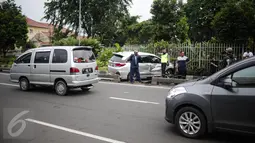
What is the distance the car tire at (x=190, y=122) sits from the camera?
192 inches

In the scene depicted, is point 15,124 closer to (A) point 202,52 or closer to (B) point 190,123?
(B) point 190,123

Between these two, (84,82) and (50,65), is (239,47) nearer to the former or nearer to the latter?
(84,82)

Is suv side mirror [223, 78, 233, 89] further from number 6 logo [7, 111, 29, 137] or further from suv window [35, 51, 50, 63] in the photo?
suv window [35, 51, 50, 63]

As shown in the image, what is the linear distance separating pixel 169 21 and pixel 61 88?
18.7 metres

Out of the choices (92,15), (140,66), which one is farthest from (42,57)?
(92,15)

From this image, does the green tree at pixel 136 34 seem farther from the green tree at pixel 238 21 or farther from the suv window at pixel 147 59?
the suv window at pixel 147 59

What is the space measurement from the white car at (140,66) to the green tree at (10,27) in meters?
21.1

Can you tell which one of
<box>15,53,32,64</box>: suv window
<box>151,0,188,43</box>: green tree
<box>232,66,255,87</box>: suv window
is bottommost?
<box>232,66,255,87</box>: suv window

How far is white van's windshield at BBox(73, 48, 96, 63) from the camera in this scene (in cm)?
952

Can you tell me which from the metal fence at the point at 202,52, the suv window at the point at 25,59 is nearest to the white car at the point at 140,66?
the metal fence at the point at 202,52

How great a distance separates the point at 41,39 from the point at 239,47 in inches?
2384

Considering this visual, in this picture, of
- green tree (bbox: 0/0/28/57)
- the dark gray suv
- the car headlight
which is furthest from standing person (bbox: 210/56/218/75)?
green tree (bbox: 0/0/28/57)

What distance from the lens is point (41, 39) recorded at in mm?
66688

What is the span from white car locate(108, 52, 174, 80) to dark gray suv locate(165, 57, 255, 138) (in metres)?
8.49
